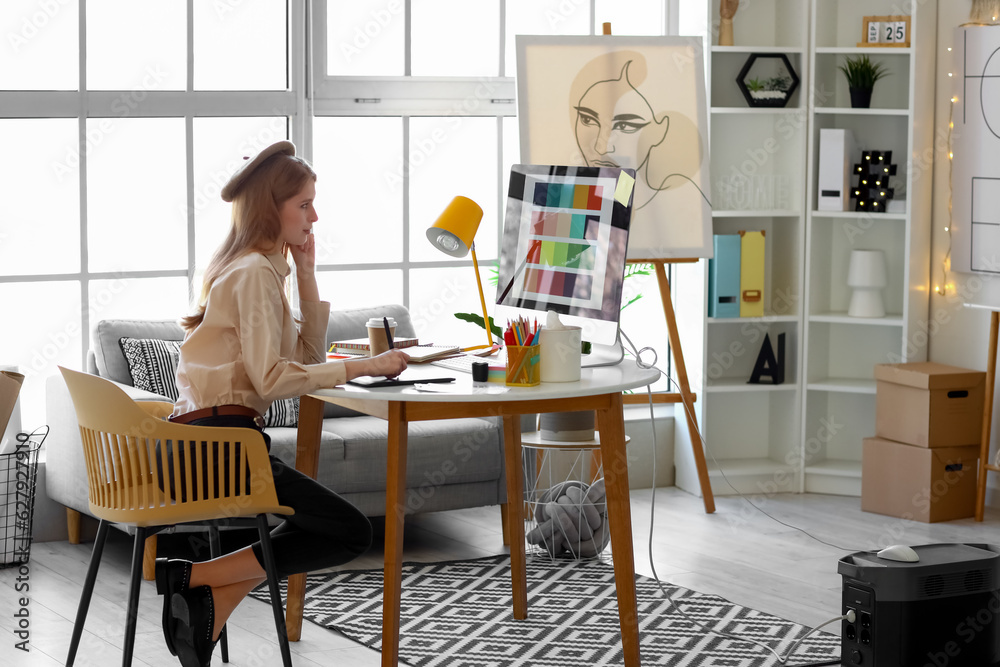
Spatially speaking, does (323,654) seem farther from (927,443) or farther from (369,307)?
(927,443)

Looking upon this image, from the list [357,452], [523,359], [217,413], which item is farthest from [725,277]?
[217,413]

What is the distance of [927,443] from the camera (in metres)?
4.62

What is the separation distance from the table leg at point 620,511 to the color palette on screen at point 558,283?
34cm

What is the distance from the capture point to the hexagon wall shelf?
4984mm

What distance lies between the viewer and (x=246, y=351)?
2.62 m

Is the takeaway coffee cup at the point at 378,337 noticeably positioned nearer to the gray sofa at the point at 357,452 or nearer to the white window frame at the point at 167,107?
the gray sofa at the point at 357,452

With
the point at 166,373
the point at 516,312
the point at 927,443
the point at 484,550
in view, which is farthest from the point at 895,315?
the point at 166,373

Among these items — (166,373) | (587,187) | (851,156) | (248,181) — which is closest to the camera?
(248,181)

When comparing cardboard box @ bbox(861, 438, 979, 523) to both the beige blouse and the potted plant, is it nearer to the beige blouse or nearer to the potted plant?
the potted plant

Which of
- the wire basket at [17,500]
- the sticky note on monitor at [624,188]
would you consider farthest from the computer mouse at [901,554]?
the wire basket at [17,500]

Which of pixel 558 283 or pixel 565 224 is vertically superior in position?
pixel 565 224

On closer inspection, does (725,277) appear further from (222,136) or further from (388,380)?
(388,380)

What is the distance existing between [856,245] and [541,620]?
2458mm

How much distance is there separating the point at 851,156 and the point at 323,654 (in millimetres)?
2987
